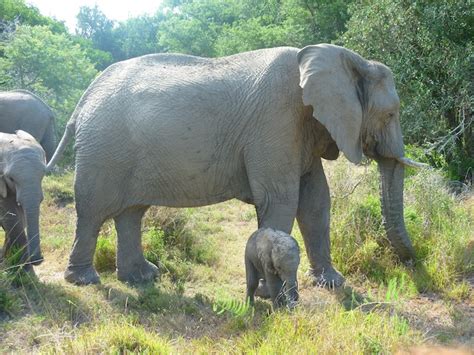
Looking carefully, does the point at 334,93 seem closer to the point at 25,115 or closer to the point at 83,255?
the point at 83,255

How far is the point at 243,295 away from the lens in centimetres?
552

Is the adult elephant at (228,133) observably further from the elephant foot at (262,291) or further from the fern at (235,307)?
the fern at (235,307)

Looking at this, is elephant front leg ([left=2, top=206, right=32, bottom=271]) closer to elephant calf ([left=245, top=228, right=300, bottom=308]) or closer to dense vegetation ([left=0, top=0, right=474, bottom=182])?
elephant calf ([left=245, top=228, right=300, bottom=308])

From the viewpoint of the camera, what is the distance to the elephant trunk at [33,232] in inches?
198

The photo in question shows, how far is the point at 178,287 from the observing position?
5645 millimetres

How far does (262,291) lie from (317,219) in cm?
99

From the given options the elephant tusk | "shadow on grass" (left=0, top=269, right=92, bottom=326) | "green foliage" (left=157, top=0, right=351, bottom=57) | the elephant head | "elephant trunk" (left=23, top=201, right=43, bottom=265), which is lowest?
"shadow on grass" (left=0, top=269, right=92, bottom=326)

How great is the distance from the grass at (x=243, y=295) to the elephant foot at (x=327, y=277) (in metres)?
0.09

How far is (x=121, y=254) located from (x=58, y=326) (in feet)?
5.08

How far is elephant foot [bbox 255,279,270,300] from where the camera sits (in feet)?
17.3

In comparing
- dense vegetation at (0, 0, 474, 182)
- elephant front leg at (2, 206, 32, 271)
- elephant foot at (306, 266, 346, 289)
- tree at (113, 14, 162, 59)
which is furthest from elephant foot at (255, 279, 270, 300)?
tree at (113, 14, 162, 59)

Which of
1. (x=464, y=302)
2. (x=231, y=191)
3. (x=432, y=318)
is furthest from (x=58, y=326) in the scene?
(x=464, y=302)

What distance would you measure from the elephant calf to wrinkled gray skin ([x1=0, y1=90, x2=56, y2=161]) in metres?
5.76

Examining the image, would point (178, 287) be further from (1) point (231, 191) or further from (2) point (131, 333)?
(2) point (131, 333)
